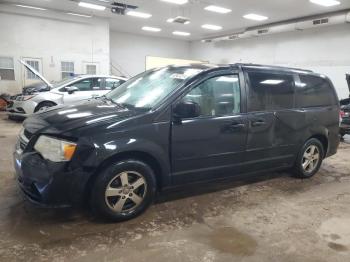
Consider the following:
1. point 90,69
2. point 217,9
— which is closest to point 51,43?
point 90,69

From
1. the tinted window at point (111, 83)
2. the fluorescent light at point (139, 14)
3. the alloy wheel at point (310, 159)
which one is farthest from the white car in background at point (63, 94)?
the fluorescent light at point (139, 14)

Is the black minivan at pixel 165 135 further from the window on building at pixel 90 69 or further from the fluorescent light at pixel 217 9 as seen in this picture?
the window on building at pixel 90 69

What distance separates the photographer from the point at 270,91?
11.7ft

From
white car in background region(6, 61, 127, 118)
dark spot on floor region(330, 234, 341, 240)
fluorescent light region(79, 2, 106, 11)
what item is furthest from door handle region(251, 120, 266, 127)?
fluorescent light region(79, 2, 106, 11)

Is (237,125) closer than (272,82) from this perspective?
Yes

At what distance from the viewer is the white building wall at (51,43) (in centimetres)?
1200

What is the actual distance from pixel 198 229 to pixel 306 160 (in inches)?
86.6

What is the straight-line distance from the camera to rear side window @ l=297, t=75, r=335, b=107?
12.8ft

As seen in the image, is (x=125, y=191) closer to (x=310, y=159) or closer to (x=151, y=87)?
(x=151, y=87)

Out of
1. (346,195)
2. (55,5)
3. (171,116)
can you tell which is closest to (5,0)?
(55,5)

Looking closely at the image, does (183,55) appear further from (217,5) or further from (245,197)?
(245,197)

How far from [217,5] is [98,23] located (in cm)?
570

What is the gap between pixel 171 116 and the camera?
2834mm

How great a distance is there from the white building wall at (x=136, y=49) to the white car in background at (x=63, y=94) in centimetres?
1007
